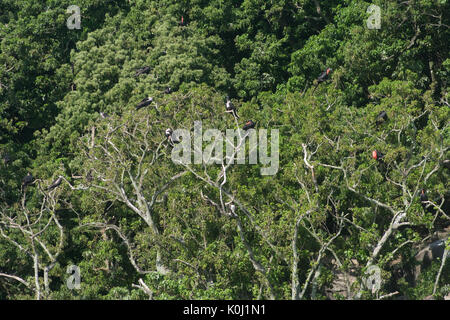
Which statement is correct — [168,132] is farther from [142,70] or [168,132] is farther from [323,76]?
[323,76]

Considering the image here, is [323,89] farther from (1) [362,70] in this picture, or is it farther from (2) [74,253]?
(2) [74,253]

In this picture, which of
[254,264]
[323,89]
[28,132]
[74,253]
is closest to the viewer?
[254,264]

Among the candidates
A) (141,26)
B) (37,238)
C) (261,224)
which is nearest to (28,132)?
(141,26)

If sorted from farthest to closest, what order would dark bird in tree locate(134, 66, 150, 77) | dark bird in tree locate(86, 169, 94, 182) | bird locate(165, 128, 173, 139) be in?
1. dark bird in tree locate(134, 66, 150, 77)
2. dark bird in tree locate(86, 169, 94, 182)
3. bird locate(165, 128, 173, 139)

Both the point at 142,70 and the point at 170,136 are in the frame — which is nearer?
the point at 170,136

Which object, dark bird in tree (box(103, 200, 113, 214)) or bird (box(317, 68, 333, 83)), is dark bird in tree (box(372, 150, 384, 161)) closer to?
bird (box(317, 68, 333, 83))

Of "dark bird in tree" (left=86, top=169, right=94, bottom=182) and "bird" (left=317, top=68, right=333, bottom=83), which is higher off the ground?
"bird" (left=317, top=68, right=333, bottom=83)

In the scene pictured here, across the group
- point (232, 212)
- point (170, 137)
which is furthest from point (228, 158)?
point (232, 212)

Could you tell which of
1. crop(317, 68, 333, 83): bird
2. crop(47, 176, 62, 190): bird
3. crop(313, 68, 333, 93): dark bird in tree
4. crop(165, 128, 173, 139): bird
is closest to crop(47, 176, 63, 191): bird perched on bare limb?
crop(47, 176, 62, 190): bird
